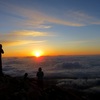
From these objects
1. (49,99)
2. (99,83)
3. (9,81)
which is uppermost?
(9,81)

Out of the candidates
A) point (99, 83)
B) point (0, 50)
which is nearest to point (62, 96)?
point (0, 50)

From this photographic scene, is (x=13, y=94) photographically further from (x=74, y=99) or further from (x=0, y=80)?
(x=74, y=99)

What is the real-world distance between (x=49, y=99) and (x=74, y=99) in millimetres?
3096

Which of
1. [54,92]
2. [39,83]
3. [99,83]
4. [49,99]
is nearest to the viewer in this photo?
[49,99]

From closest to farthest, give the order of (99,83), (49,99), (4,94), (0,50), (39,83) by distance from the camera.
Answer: (4,94), (49,99), (39,83), (0,50), (99,83)

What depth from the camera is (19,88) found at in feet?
73.7

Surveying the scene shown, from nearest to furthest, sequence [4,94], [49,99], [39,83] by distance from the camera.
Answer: [4,94] < [49,99] < [39,83]

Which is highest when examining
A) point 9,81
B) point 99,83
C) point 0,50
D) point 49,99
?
point 0,50

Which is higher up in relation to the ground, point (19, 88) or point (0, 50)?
point (0, 50)

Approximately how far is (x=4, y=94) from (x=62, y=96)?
19.2 feet

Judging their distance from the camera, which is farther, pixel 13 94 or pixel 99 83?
pixel 99 83

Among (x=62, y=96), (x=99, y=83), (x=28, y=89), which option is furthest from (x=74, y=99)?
(x=99, y=83)

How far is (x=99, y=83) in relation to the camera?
67.9 m

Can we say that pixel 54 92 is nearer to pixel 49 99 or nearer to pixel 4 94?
pixel 49 99
